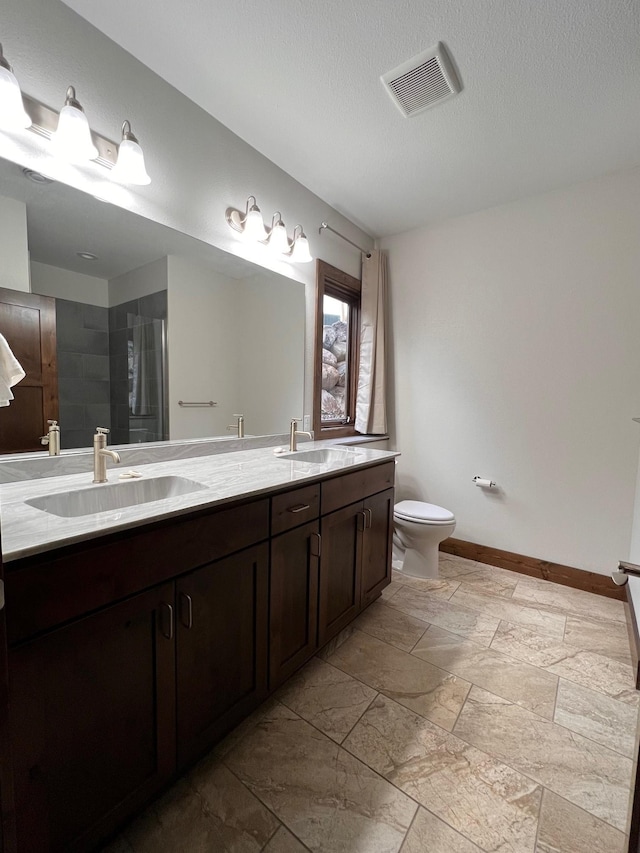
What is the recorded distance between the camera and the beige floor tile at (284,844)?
92cm

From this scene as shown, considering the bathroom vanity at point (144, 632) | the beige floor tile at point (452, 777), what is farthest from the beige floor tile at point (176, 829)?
the beige floor tile at point (452, 777)

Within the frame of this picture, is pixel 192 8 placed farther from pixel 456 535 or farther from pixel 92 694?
pixel 456 535

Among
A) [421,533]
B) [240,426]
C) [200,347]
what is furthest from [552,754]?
[200,347]

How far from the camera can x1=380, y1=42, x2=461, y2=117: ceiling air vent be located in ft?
4.74

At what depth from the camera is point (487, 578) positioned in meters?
2.45

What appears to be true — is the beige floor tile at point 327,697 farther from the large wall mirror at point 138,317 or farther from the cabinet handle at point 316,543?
the large wall mirror at point 138,317

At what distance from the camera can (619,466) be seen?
2162 millimetres

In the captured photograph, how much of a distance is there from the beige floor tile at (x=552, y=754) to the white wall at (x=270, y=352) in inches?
63.7

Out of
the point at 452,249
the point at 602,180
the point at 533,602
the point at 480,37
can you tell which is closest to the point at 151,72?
the point at 480,37

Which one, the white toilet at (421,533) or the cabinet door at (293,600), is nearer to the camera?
the cabinet door at (293,600)

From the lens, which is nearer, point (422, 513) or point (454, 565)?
point (422, 513)

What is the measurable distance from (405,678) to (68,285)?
2.06 m

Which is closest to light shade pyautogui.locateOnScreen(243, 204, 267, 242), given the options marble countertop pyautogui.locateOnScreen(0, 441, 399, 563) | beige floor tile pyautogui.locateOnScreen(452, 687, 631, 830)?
marble countertop pyautogui.locateOnScreen(0, 441, 399, 563)

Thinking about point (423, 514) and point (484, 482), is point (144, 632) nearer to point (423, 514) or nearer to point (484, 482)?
point (423, 514)
